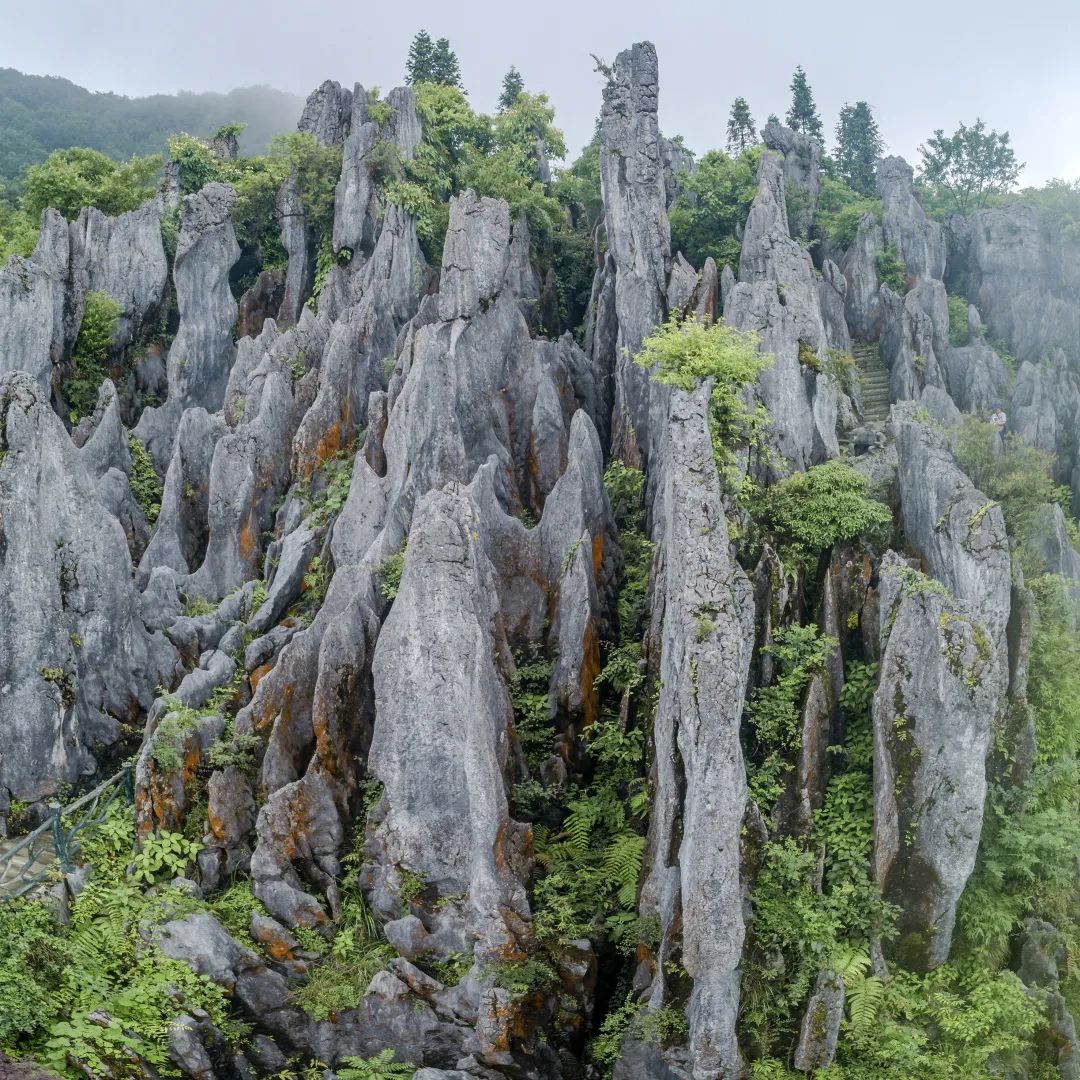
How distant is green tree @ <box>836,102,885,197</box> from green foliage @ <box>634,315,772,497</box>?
118 ft

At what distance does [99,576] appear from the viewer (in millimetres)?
19469

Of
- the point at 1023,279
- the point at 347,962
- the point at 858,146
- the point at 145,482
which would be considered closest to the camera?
the point at 347,962

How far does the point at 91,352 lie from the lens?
1203 inches

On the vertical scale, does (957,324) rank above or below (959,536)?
above

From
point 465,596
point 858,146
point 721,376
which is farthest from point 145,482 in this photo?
point 858,146

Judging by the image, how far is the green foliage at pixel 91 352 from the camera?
98.8 ft

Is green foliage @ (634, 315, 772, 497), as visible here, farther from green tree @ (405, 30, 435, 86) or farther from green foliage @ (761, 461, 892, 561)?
green tree @ (405, 30, 435, 86)

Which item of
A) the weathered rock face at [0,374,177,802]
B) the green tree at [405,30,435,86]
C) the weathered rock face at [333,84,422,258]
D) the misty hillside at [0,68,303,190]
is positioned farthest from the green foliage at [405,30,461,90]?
the weathered rock face at [0,374,177,802]

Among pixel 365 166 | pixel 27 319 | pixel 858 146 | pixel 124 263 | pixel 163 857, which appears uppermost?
pixel 858 146

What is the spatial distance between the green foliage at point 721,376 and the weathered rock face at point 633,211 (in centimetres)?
597

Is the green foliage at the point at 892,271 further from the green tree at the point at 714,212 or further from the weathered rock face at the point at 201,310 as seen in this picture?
the weathered rock face at the point at 201,310

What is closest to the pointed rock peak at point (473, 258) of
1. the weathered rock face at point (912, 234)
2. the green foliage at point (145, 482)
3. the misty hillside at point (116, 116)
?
the green foliage at point (145, 482)

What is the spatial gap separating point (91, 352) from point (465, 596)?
21.1 metres

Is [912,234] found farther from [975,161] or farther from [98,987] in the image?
[98,987]
